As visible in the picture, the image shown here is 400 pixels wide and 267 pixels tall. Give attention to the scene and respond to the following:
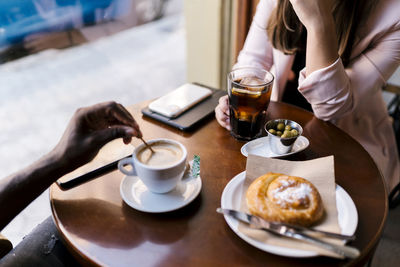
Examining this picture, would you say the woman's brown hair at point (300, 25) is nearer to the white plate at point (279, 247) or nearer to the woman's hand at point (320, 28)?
the woman's hand at point (320, 28)

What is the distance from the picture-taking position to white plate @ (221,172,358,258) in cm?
60

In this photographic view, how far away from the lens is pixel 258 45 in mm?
1389

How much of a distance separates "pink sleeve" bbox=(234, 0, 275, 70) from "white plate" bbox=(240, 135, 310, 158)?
0.52 m

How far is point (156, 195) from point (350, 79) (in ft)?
2.61

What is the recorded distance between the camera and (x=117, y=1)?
3.93 metres

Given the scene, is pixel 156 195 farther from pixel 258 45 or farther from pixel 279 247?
pixel 258 45

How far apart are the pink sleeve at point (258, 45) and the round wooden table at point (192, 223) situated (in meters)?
0.58

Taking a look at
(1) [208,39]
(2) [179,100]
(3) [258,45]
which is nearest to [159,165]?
(2) [179,100]

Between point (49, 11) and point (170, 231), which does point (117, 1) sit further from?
point (170, 231)

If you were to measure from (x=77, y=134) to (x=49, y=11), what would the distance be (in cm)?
321

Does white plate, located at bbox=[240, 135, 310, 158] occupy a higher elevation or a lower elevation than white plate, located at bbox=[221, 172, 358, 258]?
lower

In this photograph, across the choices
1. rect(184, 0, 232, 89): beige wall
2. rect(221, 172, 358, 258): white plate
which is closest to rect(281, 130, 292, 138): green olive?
rect(221, 172, 358, 258): white plate

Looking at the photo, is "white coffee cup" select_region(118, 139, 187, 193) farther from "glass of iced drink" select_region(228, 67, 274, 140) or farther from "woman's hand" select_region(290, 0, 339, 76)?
"woman's hand" select_region(290, 0, 339, 76)

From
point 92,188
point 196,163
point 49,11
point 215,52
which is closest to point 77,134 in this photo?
point 92,188
